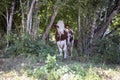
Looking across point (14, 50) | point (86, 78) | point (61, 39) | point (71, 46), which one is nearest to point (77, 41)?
point (71, 46)

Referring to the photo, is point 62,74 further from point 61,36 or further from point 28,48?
point 61,36

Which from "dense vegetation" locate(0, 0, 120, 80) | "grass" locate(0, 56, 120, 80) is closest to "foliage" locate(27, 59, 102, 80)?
Result: "grass" locate(0, 56, 120, 80)

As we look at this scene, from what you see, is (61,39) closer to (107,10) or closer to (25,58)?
(25,58)

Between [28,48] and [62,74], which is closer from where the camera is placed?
[62,74]

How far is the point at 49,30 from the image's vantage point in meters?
10.3

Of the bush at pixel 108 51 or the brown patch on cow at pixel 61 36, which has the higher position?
the brown patch on cow at pixel 61 36

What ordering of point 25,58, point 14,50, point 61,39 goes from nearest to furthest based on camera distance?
1. point 25,58
2. point 14,50
3. point 61,39

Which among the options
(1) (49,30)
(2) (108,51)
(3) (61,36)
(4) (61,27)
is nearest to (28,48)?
(3) (61,36)

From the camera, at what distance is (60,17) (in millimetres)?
11469

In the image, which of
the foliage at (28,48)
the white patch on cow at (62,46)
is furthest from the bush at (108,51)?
the foliage at (28,48)

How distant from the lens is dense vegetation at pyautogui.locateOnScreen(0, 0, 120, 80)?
7.64 metres

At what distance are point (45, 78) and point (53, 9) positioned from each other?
15.7ft

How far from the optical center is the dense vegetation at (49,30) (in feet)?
25.1

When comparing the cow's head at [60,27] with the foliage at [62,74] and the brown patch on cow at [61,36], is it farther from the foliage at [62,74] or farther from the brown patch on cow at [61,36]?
the foliage at [62,74]
